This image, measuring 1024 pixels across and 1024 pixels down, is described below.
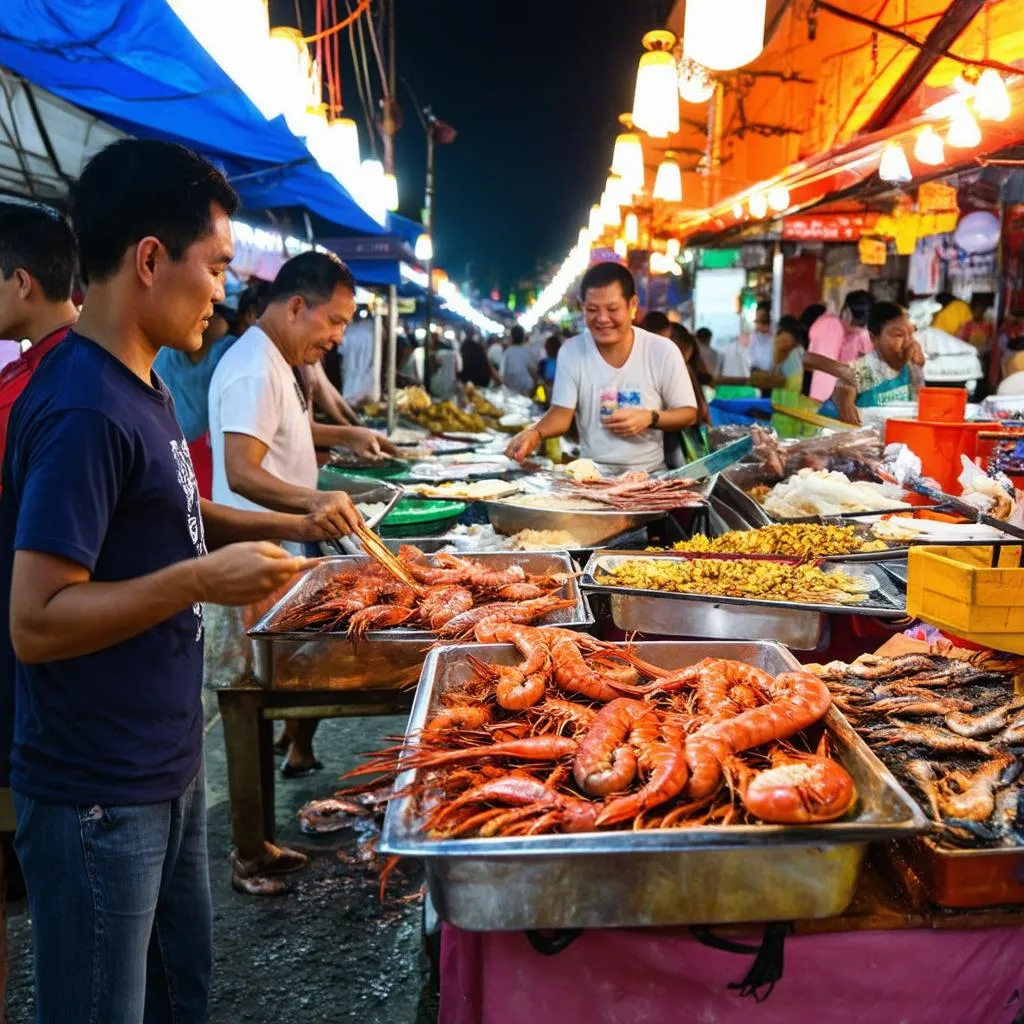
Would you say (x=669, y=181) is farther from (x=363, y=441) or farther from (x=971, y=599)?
(x=971, y=599)

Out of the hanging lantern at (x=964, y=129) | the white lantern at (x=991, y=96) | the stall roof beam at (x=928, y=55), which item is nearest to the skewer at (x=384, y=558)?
the stall roof beam at (x=928, y=55)

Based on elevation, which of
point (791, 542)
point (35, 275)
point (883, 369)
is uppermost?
point (35, 275)

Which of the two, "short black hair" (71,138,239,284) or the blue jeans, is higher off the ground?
"short black hair" (71,138,239,284)

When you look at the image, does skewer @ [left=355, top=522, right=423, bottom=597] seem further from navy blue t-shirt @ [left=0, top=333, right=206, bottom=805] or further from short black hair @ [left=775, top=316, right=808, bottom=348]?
short black hair @ [left=775, top=316, right=808, bottom=348]

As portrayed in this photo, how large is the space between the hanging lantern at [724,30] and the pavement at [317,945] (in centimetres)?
377

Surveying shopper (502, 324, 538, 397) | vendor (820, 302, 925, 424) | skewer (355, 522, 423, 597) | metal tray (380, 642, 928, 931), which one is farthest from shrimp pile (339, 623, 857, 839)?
shopper (502, 324, 538, 397)

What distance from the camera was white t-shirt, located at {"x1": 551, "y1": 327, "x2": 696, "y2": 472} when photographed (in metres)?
5.20

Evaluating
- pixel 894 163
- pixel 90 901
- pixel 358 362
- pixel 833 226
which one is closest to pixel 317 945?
pixel 90 901

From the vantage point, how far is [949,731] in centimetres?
194

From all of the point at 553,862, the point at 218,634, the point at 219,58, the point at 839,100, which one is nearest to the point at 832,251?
the point at 839,100

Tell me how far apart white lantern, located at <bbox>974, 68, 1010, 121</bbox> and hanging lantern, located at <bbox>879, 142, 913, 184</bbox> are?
50.9 inches

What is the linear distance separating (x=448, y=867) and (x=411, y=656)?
1.31 metres

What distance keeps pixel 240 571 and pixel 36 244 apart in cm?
190

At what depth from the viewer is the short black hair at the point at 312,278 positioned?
366 cm
